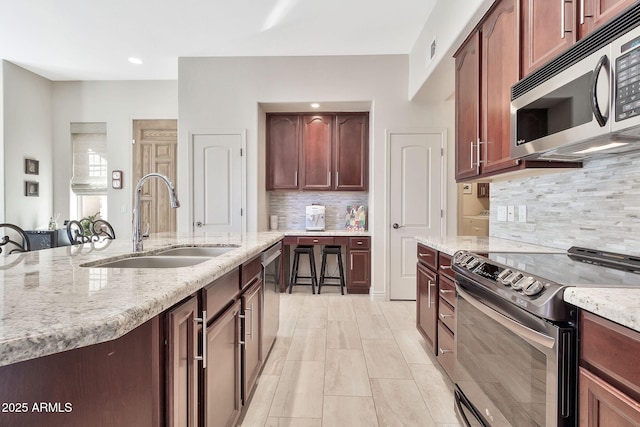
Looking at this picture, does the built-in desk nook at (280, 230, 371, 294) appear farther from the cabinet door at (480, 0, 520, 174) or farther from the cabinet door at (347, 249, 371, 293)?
the cabinet door at (480, 0, 520, 174)

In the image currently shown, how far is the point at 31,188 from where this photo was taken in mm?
4750

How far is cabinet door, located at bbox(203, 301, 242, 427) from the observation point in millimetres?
1181

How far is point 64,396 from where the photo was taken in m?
0.70

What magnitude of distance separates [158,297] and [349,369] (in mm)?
1854

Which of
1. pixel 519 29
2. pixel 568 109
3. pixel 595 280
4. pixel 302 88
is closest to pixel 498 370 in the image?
pixel 595 280

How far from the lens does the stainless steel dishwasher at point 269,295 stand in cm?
220

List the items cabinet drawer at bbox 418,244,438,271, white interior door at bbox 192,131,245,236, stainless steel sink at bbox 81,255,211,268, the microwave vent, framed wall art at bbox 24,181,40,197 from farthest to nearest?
1. framed wall art at bbox 24,181,40,197
2. white interior door at bbox 192,131,245,236
3. cabinet drawer at bbox 418,244,438,271
4. stainless steel sink at bbox 81,255,211,268
5. the microwave vent

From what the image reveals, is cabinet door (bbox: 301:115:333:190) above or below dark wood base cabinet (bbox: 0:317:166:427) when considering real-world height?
above

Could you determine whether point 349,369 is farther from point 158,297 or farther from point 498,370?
point 158,297

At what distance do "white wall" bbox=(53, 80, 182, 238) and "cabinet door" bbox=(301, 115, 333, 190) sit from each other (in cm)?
224

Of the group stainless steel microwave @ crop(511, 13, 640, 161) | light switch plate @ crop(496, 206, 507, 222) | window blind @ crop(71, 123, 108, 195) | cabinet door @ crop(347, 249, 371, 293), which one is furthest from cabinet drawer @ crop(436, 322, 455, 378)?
window blind @ crop(71, 123, 108, 195)

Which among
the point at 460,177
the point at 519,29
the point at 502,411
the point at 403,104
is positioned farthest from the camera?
the point at 403,104


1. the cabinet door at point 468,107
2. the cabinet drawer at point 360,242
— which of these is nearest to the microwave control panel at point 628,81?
the cabinet door at point 468,107

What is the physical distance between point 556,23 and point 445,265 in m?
1.36
